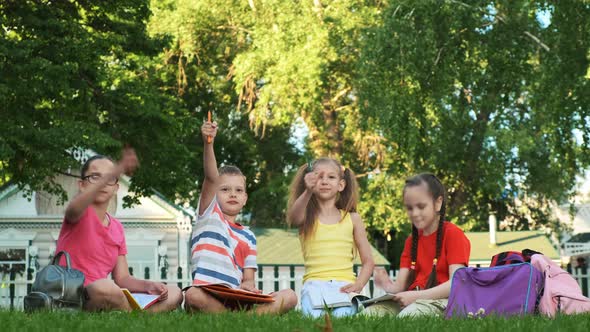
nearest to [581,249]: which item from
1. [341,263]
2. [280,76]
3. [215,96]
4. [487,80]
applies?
[215,96]

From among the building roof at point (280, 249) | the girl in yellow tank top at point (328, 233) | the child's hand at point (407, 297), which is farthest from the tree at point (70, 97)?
the child's hand at point (407, 297)

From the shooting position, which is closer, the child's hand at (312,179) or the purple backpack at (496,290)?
the purple backpack at (496,290)

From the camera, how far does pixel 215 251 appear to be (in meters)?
7.45

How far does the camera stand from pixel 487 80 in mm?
22641

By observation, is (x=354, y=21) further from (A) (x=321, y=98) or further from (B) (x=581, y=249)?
(B) (x=581, y=249)

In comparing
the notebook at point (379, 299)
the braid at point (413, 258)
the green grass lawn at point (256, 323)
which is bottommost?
the green grass lawn at point (256, 323)

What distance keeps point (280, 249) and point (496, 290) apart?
23.3 metres

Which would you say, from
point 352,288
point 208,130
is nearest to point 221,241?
point 208,130

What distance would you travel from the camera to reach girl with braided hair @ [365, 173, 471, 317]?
7.45m

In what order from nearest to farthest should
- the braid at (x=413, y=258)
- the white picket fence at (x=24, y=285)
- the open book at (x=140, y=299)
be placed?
the open book at (x=140, y=299)
the braid at (x=413, y=258)
the white picket fence at (x=24, y=285)

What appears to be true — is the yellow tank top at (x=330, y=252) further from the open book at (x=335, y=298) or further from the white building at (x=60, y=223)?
the white building at (x=60, y=223)

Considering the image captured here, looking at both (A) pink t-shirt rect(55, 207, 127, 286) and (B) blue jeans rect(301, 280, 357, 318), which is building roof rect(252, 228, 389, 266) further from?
(A) pink t-shirt rect(55, 207, 127, 286)

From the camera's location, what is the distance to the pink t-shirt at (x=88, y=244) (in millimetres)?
7230

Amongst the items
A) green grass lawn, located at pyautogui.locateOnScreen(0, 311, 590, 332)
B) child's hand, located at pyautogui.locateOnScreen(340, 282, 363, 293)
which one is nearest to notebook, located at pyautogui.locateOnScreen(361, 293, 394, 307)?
child's hand, located at pyautogui.locateOnScreen(340, 282, 363, 293)
